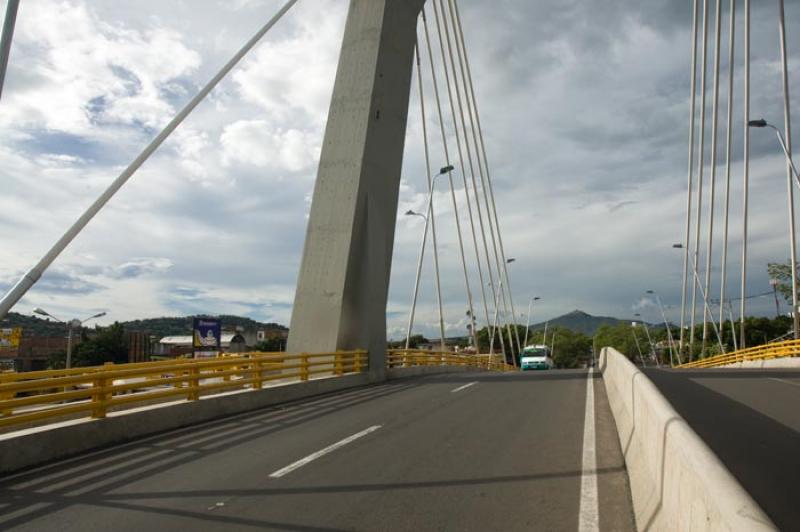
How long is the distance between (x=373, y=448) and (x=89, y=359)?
41.0 m

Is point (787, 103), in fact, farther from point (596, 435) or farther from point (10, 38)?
point (10, 38)

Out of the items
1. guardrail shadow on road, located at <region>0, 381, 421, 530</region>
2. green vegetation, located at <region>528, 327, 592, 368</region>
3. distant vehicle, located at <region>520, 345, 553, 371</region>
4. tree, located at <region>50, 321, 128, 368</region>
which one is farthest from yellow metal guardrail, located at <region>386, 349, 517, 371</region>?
green vegetation, located at <region>528, 327, 592, 368</region>

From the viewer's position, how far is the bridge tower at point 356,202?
18781 millimetres

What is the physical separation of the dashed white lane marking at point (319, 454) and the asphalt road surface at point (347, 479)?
13 millimetres

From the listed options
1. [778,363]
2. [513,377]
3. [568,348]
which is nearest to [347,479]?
[513,377]

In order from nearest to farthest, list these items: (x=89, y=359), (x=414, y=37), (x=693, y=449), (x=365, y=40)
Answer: (x=693, y=449) → (x=365, y=40) → (x=414, y=37) → (x=89, y=359)

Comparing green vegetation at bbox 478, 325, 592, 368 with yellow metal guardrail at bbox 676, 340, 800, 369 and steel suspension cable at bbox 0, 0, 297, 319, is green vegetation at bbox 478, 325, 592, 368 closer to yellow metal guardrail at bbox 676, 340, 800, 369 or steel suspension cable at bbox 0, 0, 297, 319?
yellow metal guardrail at bbox 676, 340, 800, 369

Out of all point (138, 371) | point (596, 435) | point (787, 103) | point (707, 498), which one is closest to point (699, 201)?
point (787, 103)

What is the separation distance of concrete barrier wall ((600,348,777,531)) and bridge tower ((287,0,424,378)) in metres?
13.0

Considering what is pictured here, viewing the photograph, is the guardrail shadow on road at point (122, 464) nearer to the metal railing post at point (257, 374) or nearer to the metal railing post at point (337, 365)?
the metal railing post at point (257, 374)

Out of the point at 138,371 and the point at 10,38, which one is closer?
the point at 10,38

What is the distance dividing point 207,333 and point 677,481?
37.1 m

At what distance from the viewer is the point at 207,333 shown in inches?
1501

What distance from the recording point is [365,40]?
19.8m
